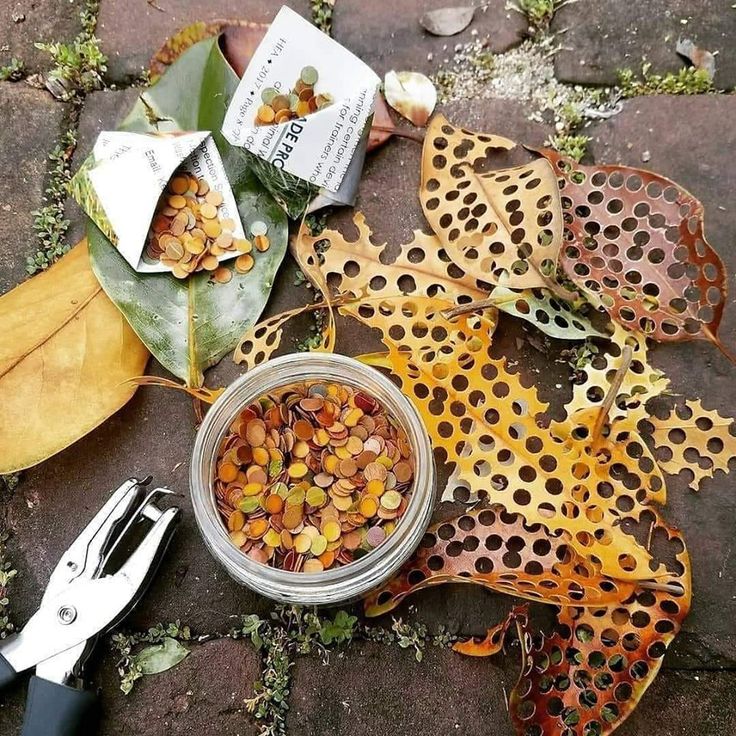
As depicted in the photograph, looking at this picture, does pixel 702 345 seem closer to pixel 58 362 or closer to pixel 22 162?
pixel 58 362

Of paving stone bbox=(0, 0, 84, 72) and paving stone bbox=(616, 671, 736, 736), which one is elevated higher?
paving stone bbox=(0, 0, 84, 72)

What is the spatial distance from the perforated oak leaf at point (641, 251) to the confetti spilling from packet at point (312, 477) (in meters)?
0.30

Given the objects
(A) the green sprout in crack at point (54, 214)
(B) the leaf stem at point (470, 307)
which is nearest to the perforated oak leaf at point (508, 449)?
(B) the leaf stem at point (470, 307)

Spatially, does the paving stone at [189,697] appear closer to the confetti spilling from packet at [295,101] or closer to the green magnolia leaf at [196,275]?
the green magnolia leaf at [196,275]

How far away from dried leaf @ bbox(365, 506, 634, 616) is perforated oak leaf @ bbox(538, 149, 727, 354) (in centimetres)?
27

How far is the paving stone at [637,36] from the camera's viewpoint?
3.45 feet

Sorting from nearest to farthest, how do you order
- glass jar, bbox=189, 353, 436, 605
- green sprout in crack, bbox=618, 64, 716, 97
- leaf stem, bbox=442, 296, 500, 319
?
1. glass jar, bbox=189, 353, 436, 605
2. leaf stem, bbox=442, 296, 500, 319
3. green sprout in crack, bbox=618, 64, 716, 97

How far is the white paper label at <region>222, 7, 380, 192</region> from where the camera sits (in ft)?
3.22

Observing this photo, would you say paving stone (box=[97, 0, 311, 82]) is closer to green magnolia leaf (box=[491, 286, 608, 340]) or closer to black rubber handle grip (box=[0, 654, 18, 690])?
green magnolia leaf (box=[491, 286, 608, 340])

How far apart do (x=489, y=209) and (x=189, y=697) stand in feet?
2.16

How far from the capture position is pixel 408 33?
1083mm

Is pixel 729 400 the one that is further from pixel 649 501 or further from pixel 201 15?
pixel 201 15

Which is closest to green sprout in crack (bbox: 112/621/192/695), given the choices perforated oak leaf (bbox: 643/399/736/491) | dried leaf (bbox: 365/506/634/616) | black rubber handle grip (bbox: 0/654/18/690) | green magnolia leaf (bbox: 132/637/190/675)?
green magnolia leaf (bbox: 132/637/190/675)

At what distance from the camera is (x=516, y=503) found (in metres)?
0.91
